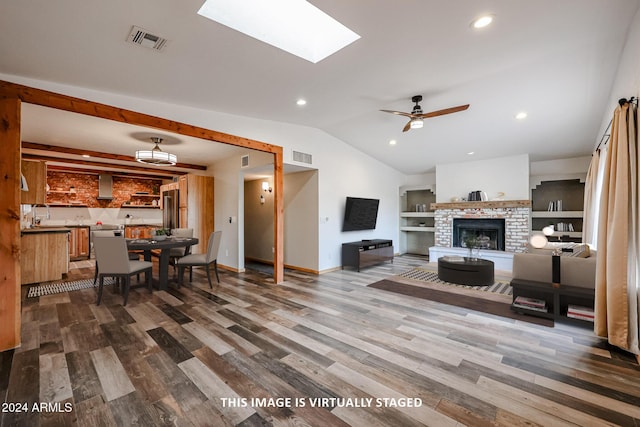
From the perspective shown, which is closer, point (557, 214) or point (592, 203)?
point (592, 203)

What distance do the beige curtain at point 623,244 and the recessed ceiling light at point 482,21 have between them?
1.50 m

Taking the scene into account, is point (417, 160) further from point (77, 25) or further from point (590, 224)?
point (77, 25)

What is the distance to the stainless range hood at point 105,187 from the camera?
26.6 ft

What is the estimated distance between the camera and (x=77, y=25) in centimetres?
214

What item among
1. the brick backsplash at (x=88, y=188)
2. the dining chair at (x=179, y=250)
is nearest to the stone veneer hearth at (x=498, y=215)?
the dining chair at (x=179, y=250)

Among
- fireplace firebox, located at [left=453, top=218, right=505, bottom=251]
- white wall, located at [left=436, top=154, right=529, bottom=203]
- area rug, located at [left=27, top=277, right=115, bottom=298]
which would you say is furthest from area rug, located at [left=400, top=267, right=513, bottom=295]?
area rug, located at [left=27, top=277, right=115, bottom=298]

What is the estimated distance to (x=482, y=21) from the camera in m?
2.45

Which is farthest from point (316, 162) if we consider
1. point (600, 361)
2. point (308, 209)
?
point (600, 361)

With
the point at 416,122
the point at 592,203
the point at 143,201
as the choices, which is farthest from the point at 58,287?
the point at 592,203

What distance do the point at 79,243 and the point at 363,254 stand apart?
780 cm

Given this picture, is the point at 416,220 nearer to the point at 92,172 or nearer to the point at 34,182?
the point at 34,182

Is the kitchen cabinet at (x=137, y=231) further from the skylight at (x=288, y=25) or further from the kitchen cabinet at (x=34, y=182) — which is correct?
the skylight at (x=288, y=25)

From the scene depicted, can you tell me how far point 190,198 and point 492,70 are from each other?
648 cm

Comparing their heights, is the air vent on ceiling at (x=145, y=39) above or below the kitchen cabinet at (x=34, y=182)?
above
